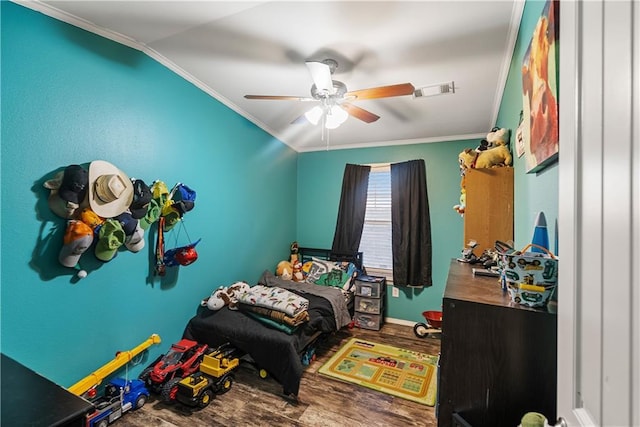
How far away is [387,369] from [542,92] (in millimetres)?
2465

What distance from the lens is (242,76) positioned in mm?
2295

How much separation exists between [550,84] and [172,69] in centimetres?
245

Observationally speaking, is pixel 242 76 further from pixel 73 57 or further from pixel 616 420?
pixel 616 420

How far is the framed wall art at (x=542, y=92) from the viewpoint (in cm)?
90

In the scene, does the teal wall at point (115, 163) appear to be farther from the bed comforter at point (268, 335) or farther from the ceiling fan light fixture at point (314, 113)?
the ceiling fan light fixture at point (314, 113)

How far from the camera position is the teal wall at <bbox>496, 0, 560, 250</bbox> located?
3.58 ft

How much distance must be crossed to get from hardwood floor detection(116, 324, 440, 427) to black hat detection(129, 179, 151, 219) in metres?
1.34

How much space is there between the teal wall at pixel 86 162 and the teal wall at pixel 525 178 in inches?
93.6

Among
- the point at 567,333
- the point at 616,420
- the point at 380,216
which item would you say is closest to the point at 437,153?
the point at 380,216

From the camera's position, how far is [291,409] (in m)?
2.03

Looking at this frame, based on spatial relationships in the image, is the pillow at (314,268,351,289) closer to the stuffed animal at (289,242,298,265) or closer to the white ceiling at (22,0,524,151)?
the stuffed animal at (289,242,298,265)

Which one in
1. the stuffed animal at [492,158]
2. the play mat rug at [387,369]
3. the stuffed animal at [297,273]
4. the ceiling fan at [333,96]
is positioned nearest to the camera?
the ceiling fan at [333,96]

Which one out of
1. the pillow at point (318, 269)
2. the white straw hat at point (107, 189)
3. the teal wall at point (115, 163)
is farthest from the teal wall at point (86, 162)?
the pillow at point (318, 269)

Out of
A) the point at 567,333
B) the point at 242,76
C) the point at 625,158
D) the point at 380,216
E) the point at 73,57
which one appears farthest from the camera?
the point at 380,216
